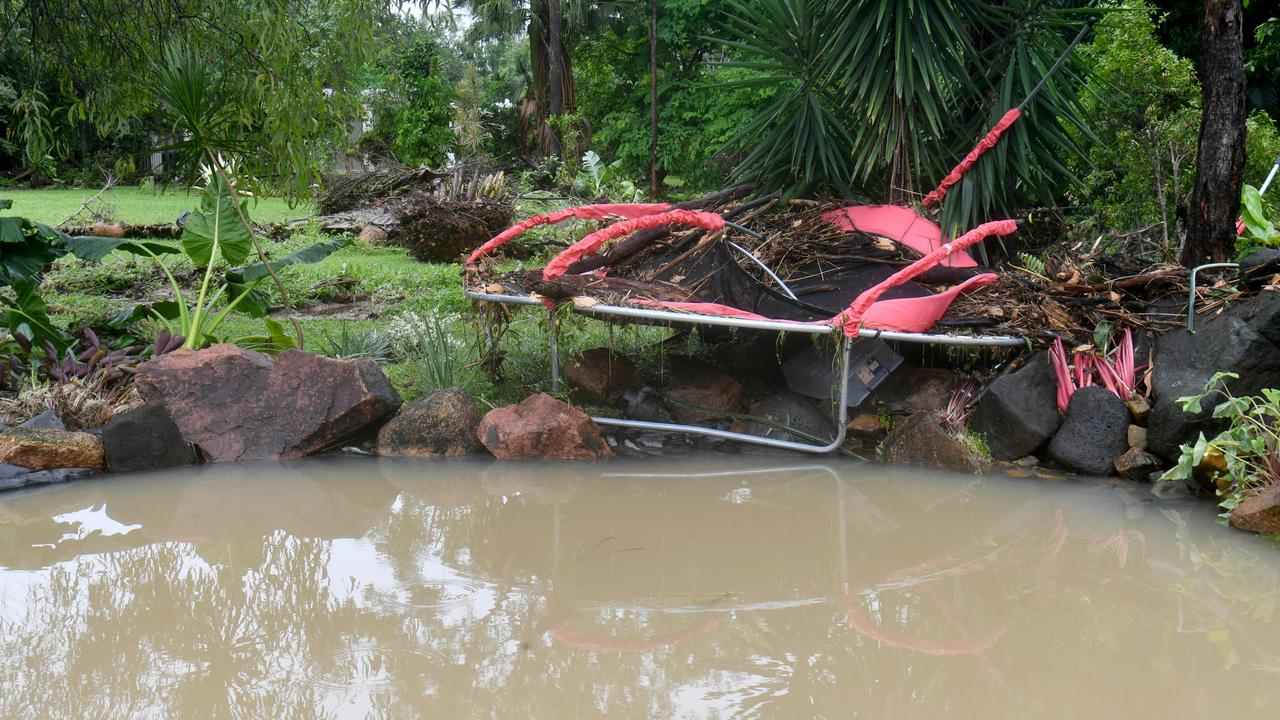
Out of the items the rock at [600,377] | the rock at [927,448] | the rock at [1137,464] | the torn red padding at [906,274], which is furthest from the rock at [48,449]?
the rock at [1137,464]

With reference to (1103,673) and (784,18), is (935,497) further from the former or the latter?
(784,18)

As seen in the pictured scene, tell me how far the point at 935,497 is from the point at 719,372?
1.74 metres

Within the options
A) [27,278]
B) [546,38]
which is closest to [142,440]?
[27,278]

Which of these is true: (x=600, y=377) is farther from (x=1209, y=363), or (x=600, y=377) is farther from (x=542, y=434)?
(x=1209, y=363)

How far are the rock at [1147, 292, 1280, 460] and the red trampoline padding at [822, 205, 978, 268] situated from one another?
4.69 ft

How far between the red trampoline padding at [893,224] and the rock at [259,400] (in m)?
3.04

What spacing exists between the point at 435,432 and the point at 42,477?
1991 mm

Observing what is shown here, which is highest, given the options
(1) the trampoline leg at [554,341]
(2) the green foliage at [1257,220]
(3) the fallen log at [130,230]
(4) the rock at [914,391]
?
(2) the green foliage at [1257,220]

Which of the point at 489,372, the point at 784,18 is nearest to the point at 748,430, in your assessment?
the point at 489,372

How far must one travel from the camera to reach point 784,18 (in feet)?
22.5

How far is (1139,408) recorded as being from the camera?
17.1 ft

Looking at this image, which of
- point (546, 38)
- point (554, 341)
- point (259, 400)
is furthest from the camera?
point (546, 38)

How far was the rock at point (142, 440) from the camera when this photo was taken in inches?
217

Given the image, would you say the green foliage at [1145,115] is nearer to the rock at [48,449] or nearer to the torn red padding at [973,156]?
the torn red padding at [973,156]
